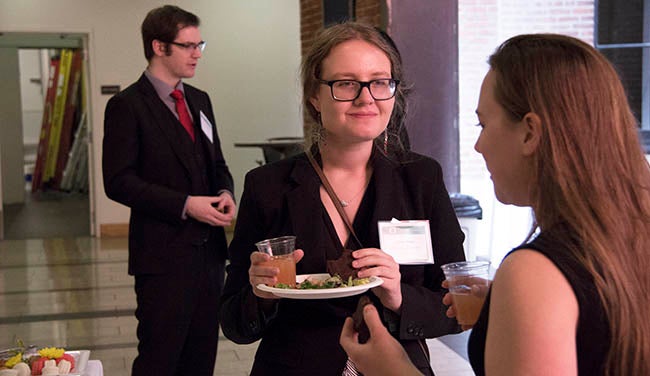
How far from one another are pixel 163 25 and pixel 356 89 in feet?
6.50

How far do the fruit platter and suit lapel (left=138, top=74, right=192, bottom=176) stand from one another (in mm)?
1020

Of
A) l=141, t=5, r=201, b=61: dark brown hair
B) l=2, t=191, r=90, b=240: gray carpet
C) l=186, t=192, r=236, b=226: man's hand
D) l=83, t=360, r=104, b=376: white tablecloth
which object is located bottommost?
l=2, t=191, r=90, b=240: gray carpet

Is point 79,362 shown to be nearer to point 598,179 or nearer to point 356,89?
point 356,89

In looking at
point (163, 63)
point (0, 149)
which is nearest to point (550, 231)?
point (163, 63)

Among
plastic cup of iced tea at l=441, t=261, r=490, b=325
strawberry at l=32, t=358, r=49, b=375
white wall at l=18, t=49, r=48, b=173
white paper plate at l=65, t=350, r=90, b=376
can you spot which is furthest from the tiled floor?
white wall at l=18, t=49, r=48, b=173

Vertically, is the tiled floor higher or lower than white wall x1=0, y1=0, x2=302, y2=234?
lower

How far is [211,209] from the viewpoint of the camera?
350 centimetres

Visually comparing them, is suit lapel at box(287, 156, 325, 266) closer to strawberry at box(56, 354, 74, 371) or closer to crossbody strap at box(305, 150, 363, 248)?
crossbody strap at box(305, 150, 363, 248)

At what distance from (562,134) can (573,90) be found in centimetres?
6

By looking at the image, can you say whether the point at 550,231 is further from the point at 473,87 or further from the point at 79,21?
the point at 79,21

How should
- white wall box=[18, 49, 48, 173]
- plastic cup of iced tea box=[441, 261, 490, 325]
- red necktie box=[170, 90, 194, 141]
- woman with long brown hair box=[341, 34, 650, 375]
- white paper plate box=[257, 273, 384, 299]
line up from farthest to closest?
white wall box=[18, 49, 48, 173] → red necktie box=[170, 90, 194, 141] → white paper plate box=[257, 273, 384, 299] → plastic cup of iced tea box=[441, 261, 490, 325] → woman with long brown hair box=[341, 34, 650, 375]

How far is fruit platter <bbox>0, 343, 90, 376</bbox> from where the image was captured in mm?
2598

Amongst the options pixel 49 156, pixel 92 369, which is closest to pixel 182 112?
pixel 92 369

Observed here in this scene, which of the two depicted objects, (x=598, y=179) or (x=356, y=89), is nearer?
(x=598, y=179)
